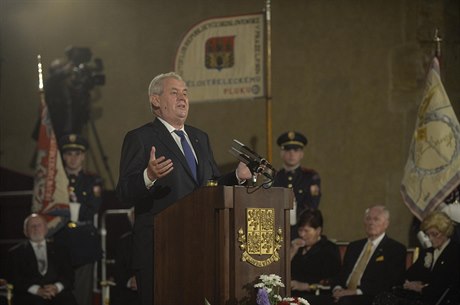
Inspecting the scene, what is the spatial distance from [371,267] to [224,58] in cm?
353

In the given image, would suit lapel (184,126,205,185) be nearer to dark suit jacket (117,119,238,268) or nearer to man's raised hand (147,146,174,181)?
dark suit jacket (117,119,238,268)

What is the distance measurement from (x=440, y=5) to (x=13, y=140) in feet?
17.4

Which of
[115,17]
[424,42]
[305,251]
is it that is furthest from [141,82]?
[305,251]

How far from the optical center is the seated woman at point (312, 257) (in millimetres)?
7242

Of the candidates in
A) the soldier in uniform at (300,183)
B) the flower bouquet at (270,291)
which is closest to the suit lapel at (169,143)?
the flower bouquet at (270,291)

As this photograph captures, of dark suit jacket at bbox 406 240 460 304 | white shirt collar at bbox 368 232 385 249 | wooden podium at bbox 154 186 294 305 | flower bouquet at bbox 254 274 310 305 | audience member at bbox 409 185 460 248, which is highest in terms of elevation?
wooden podium at bbox 154 186 294 305

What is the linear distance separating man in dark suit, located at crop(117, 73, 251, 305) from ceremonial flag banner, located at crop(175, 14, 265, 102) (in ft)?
18.0

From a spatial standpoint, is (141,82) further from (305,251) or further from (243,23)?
(305,251)

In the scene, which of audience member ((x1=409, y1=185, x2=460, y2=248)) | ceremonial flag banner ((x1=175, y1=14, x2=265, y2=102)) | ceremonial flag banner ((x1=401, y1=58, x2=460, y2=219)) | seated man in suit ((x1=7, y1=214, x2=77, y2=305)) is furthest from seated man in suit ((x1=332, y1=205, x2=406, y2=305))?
ceremonial flag banner ((x1=175, y1=14, x2=265, y2=102))

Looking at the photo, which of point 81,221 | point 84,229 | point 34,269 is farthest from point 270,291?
point 81,221

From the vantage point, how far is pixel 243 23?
31.6ft

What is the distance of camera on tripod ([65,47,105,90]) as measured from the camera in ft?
34.3

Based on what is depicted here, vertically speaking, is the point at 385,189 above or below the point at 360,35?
below

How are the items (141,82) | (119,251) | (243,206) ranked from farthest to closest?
1. (141,82)
2. (119,251)
3. (243,206)
